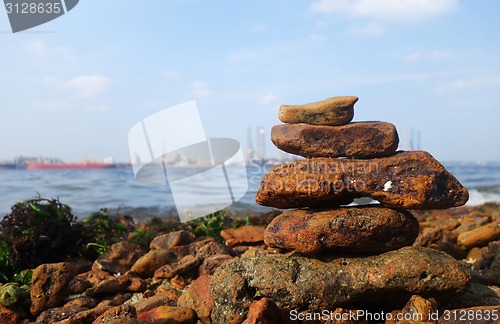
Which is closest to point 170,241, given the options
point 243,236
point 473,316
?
point 243,236

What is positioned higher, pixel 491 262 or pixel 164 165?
pixel 164 165

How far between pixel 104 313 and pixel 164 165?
29.2 feet

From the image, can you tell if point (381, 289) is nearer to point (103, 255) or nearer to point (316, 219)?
point (316, 219)

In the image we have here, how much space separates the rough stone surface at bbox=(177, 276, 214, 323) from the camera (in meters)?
6.43

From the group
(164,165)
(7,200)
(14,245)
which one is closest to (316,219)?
(14,245)

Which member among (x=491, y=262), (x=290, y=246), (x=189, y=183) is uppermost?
(x=290, y=246)

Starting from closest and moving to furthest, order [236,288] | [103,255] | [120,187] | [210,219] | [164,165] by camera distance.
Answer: [236,288] < [103,255] < [210,219] < [164,165] < [120,187]

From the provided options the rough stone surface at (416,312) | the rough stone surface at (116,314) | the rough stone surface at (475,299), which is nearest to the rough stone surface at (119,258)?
the rough stone surface at (116,314)

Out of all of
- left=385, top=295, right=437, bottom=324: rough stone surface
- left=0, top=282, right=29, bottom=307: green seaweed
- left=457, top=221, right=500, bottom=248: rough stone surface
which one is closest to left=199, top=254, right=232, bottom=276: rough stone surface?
left=0, top=282, right=29, bottom=307: green seaweed

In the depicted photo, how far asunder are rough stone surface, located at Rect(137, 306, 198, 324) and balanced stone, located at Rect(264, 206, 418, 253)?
1.52 m

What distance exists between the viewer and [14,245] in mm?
9125

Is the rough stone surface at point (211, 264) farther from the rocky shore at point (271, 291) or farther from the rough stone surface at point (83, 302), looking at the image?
the rough stone surface at point (83, 302)

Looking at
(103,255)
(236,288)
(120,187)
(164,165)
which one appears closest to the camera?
(236,288)

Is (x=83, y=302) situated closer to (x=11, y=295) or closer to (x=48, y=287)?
(x=48, y=287)
